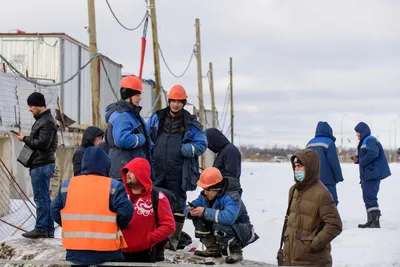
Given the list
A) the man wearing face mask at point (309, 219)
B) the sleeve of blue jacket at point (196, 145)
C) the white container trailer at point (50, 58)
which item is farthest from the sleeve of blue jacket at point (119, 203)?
the white container trailer at point (50, 58)

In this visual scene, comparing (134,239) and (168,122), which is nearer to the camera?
(134,239)

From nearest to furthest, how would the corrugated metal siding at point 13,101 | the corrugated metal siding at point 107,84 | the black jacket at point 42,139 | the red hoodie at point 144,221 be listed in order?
1. the red hoodie at point 144,221
2. the black jacket at point 42,139
3. the corrugated metal siding at point 13,101
4. the corrugated metal siding at point 107,84

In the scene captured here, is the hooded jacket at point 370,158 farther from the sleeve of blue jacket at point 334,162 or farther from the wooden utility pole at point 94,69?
the wooden utility pole at point 94,69

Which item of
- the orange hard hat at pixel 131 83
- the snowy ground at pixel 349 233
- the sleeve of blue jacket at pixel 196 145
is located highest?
the orange hard hat at pixel 131 83

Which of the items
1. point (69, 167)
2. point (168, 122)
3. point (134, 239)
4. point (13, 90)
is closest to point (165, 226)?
point (134, 239)

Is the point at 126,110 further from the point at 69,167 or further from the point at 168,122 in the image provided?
the point at 69,167

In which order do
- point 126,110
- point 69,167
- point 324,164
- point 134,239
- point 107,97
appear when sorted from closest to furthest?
1. point 134,239
2. point 126,110
3. point 324,164
4. point 69,167
5. point 107,97

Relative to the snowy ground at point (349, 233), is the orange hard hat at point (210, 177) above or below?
above

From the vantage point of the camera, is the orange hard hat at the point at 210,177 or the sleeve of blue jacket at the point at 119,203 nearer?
the sleeve of blue jacket at the point at 119,203

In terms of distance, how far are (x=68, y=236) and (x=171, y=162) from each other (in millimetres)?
2819

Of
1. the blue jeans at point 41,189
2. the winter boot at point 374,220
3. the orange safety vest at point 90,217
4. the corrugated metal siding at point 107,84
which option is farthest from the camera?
the corrugated metal siding at point 107,84

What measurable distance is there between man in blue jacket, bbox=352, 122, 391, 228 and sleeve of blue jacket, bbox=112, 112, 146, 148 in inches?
199

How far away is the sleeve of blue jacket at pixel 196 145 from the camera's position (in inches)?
275

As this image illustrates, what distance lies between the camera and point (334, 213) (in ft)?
16.6
